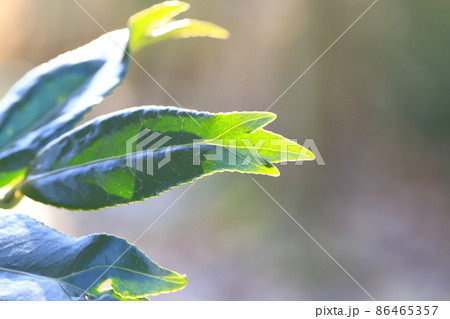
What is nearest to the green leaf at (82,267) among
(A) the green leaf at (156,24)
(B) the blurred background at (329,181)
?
(A) the green leaf at (156,24)

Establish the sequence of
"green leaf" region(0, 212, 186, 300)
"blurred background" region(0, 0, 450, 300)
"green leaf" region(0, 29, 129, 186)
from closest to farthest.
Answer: "green leaf" region(0, 212, 186, 300) < "green leaf" region(0, 29, 129, 186) < "blurred background" region(0, 0, 450, 300)

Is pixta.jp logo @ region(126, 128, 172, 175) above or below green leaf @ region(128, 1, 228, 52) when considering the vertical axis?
below

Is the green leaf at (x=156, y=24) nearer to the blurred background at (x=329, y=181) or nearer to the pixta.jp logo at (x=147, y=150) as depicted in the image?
the pixta.jp logo at (x=147, y=150)

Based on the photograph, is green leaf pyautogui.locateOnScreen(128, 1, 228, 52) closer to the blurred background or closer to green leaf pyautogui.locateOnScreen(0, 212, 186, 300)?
green leaf pyautogui.locateOnScreen(0, 212, 186, 300)

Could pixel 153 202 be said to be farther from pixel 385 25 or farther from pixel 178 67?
pixel 385 25

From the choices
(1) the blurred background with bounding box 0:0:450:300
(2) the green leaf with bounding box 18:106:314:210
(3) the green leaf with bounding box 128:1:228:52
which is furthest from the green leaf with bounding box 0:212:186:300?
(1) the blurred background with bounding box 0:0:450:300

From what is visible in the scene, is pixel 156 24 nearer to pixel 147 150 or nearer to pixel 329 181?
pixel 147 150

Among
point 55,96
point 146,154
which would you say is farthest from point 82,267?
point 55,96

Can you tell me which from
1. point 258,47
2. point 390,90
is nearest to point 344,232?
point 390,90
